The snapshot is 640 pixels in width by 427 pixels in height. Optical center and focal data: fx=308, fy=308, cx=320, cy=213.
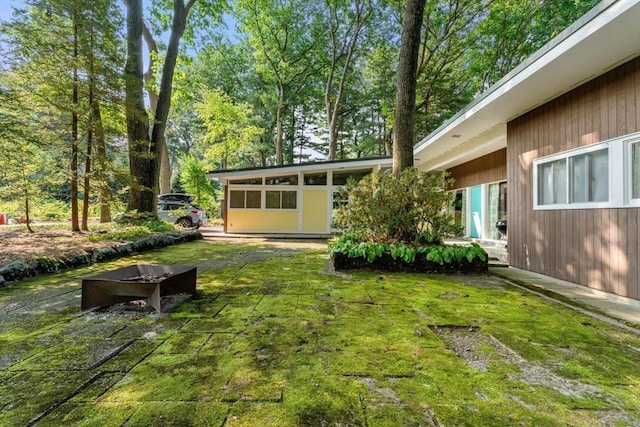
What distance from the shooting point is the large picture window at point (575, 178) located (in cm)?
393

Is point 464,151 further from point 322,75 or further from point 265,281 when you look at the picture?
point 322,75

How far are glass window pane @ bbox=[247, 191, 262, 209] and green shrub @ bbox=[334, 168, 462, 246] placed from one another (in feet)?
23.7

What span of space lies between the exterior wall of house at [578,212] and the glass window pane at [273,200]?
837 cm

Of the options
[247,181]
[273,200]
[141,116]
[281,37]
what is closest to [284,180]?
[273,200]

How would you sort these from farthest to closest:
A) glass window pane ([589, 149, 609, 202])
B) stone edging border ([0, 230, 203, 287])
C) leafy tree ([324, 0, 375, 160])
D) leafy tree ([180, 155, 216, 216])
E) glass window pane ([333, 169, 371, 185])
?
leafy tree ([180, 155, 216, 216]) → leafy tree ([324, 0, 375, 160]) → glass window pane ([333, 169, 371, 185]) → stone edging border ([0, 230, 203, 287]) → glass window pane ([589, 149, 609, 202])

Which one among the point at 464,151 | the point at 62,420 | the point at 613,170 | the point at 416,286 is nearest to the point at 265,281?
the point at 416,286

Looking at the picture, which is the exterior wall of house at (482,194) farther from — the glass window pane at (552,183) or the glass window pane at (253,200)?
the glass window pane at (253,200)

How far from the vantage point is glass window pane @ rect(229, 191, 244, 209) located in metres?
12.3

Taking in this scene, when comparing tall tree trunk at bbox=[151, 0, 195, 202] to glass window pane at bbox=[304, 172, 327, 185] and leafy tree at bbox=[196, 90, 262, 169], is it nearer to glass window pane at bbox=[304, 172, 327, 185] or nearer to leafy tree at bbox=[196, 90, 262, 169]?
glass window pane at bbox=[304, 172, 327, 185]

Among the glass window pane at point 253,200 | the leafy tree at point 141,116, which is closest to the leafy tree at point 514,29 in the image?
the glass window pane at point 253,200

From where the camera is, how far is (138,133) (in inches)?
361

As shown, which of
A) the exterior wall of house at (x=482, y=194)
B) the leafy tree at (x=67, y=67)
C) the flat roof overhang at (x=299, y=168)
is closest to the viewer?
the leafy tree at (x=67, y=67)

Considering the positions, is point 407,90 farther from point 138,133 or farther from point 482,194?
point 138,133

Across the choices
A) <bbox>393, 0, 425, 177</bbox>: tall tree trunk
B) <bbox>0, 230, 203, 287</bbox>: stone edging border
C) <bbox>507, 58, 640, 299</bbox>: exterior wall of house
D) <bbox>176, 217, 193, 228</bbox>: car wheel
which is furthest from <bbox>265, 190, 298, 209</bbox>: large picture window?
<bbox>507, 58, 640, 299</bbox>: exterior wall of house
